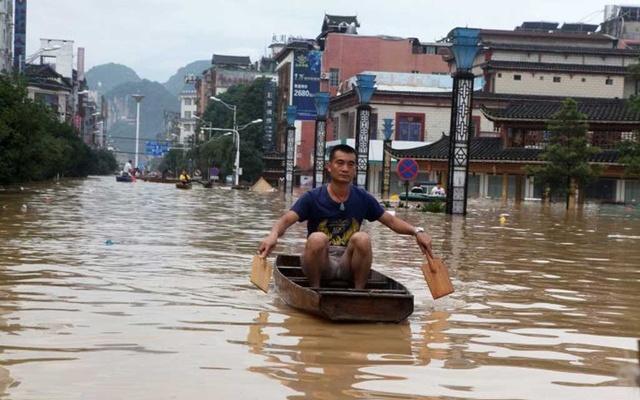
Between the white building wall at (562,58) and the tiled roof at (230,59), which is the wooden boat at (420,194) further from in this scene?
the tiled roof at (230,59)

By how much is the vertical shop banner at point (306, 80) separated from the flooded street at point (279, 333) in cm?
7732

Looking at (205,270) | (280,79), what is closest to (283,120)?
(280,79)

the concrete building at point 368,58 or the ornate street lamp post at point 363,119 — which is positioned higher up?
the concrete building at point 368,58

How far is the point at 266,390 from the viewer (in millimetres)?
6039

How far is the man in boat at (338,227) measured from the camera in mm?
9133

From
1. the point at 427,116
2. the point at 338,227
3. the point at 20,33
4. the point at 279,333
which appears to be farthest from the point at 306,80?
the point at 279,333

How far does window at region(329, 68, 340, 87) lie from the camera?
313ft

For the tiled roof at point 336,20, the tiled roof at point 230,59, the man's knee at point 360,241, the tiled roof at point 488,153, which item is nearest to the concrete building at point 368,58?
the tiled roof at point 336,20

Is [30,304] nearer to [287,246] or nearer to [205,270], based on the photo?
[205,270]

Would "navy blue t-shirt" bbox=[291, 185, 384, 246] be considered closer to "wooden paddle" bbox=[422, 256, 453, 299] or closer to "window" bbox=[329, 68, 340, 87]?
"wooden paddle" bbox=[422, 256, 453, 299]

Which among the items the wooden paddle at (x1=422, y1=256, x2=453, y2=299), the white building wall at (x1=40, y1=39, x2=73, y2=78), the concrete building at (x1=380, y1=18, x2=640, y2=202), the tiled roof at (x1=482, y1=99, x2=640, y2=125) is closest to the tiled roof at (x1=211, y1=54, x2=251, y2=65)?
the white building wall at (x1=40, y1=39, x2=73, y2=78)

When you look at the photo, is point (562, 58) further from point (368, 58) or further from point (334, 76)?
point (334, 76)

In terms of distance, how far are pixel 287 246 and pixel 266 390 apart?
39.5ft

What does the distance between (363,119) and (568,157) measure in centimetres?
998
